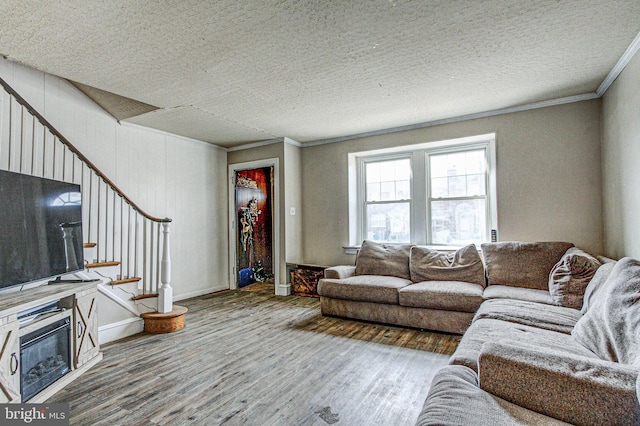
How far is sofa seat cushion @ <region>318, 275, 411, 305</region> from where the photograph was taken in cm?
350

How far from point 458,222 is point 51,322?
4.46m

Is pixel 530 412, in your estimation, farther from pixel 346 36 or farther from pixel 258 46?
pixel 258 46

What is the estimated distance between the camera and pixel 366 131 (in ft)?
15.7

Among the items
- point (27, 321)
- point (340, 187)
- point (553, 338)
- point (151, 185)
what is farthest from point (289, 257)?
point (553, 338)

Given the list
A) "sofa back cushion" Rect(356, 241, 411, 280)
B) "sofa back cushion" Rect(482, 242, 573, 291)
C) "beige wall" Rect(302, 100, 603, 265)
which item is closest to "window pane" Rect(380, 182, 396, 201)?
"beige wall" Rect(302, 100, 603, 265)

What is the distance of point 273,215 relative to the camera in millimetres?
5273

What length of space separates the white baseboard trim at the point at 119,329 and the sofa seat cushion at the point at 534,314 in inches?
133

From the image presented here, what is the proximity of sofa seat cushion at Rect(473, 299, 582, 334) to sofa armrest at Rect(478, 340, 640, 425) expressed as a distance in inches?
39.6

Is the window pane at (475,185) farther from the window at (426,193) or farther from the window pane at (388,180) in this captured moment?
the window pane at (388,180)

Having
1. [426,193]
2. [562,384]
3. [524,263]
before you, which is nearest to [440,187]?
[426,193]

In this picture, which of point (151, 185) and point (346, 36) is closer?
point (346, 36)

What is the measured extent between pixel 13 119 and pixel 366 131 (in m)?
4.09

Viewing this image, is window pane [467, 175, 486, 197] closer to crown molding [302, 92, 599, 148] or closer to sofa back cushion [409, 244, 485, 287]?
crown molding [302, 92, 599, 148]

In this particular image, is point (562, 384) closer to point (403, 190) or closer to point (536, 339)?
point (536, 339)
